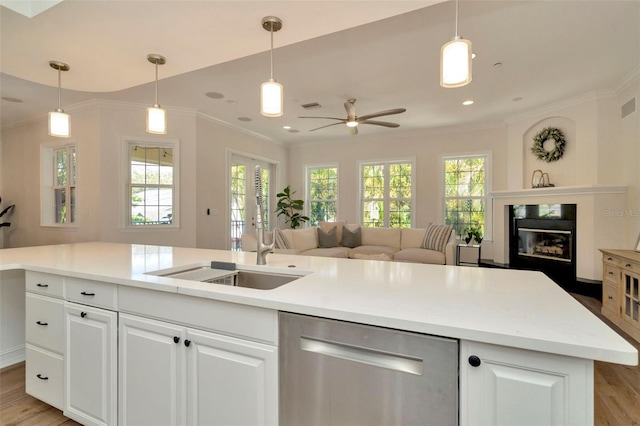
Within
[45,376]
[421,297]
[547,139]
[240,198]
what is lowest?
[45,376]

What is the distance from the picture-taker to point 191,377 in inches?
48.4

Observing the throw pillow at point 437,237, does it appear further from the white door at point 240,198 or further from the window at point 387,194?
the white door at point 240,198

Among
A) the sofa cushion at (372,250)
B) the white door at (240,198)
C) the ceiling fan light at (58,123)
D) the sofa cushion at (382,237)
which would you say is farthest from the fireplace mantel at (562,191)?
the ceiling fan light at (58,123)

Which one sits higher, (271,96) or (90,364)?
(271,96)

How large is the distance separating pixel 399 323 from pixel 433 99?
427 centimetres

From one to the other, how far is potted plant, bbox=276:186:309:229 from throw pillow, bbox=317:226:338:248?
53.1 inches

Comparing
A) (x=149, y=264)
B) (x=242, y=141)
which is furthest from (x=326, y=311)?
(x=242, y=141)

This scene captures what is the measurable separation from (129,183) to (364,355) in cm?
473

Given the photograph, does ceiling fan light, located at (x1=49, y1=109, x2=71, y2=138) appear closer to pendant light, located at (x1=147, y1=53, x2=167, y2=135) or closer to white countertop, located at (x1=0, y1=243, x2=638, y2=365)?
pendant light, located at (x1=147, y1=53, x2=167, y2=135)

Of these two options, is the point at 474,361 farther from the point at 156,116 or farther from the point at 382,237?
the point at 382,237

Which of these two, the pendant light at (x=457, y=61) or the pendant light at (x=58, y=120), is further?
the pendant light at (x=58, y=120)

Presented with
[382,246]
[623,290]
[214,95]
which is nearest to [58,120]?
[214,95]

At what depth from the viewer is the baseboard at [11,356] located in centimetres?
226

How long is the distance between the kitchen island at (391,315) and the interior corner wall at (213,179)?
3.06 meters
